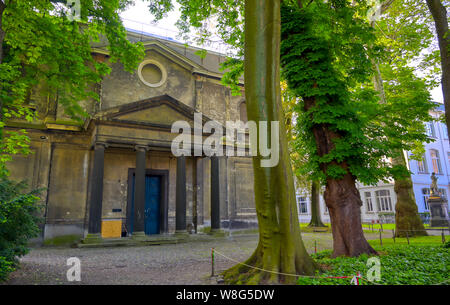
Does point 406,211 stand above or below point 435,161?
below

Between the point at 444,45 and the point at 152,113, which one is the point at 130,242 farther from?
the point at 444,45

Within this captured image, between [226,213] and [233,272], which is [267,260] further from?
[226,213]

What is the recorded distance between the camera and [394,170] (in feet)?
26.4

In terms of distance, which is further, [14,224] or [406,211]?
[406,211]

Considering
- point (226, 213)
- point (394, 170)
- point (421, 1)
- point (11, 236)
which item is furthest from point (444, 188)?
point (11, 236)

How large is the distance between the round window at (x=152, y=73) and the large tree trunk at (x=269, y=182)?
12.4m

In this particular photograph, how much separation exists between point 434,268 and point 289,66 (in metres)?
6.33

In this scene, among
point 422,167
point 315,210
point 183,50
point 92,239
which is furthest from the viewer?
point 422,167

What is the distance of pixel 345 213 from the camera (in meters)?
7.62

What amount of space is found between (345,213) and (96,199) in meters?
10.7

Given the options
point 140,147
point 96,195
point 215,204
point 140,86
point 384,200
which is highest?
point 140,86

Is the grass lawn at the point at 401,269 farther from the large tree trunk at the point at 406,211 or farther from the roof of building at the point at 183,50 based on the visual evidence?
the roof of building at the point at 183,50

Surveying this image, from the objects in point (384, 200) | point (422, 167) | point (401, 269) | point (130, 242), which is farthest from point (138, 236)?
point (422, 167)

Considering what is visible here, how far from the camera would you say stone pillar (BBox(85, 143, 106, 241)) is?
12484 mm
